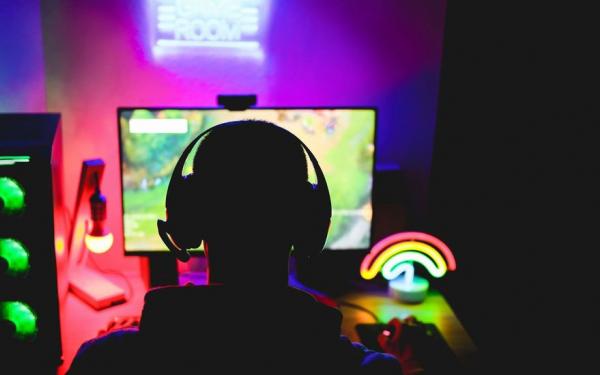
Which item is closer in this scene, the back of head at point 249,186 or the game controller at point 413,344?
the back of head at point 249,186

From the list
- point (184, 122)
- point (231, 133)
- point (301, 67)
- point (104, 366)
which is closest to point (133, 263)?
point (184, 122)

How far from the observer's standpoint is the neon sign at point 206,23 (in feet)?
6.45

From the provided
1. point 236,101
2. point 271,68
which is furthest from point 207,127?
point 271,68

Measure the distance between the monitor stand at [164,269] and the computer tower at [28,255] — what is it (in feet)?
1.37

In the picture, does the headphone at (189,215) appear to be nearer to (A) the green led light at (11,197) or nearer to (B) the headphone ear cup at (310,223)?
(B) the headphone ear cup at (310,223)

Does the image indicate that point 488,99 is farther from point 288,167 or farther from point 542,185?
point 288,167

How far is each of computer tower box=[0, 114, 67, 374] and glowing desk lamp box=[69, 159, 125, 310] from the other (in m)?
0.31

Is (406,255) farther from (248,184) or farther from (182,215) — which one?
(248,184)

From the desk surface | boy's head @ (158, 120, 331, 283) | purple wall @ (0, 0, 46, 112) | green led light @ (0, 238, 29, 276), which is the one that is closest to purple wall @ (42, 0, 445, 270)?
purple wall @ (0, 0, 46, 112)

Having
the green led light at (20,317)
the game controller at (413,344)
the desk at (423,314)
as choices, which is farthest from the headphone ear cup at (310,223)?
the green led light at (20,317)

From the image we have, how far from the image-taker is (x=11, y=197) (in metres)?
1.44

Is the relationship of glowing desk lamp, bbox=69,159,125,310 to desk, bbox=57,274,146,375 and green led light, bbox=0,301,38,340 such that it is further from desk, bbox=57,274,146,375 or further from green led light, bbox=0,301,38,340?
green led light, bbox=0,301,38,340

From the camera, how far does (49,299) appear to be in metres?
1.50

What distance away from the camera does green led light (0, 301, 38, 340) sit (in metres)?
1.49
